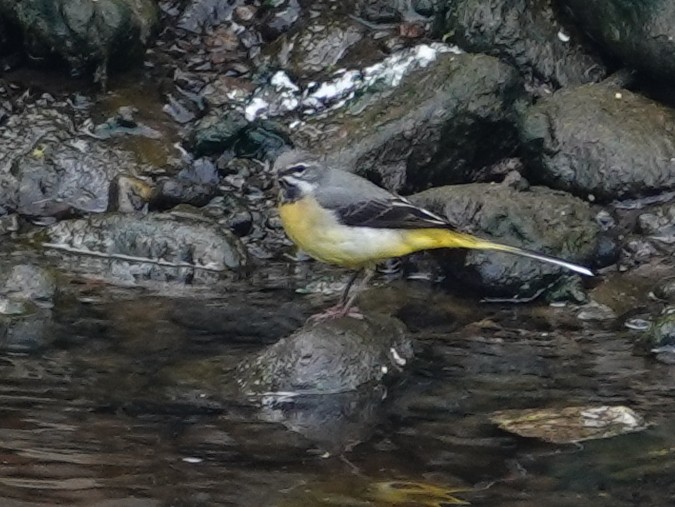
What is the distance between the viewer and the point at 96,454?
21.7 feet

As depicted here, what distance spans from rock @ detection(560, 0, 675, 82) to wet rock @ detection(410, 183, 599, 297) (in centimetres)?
197

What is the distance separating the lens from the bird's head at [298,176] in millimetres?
8516

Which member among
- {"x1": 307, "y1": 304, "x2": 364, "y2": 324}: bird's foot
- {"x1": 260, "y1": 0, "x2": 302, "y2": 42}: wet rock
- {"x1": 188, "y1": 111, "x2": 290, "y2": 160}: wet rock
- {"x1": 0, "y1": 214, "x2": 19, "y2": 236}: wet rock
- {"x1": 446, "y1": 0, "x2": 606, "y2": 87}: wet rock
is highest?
{"x1": 260, "y1": 0, "x2": 302, "y2": 42}: wet rock

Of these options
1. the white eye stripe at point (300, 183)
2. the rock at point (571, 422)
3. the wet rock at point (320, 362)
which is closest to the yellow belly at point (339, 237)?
the white eye stripe at point (300, 183)

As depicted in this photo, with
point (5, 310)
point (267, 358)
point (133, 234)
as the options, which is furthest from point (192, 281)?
point (267, 358)

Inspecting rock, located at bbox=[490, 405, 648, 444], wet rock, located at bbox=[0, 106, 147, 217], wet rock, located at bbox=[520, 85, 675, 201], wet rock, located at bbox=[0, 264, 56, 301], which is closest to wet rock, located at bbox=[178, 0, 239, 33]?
wet rock, located at bbox=[0, 106, 147, 217]

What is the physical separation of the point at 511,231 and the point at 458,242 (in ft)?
4.09

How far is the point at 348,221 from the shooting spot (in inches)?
335

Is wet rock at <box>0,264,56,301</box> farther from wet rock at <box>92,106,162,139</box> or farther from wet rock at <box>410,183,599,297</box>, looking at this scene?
wet rock at <box>410,183,599,297</box>

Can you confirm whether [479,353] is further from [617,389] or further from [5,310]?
[5,310]

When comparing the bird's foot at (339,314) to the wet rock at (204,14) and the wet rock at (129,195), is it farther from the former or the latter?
the wet rock at (204,14)

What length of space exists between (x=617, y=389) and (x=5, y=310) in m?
4.24

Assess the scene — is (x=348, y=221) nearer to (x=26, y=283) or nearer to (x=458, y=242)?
(x=458, y=242)

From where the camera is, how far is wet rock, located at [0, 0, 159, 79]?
A: 12227 mm
